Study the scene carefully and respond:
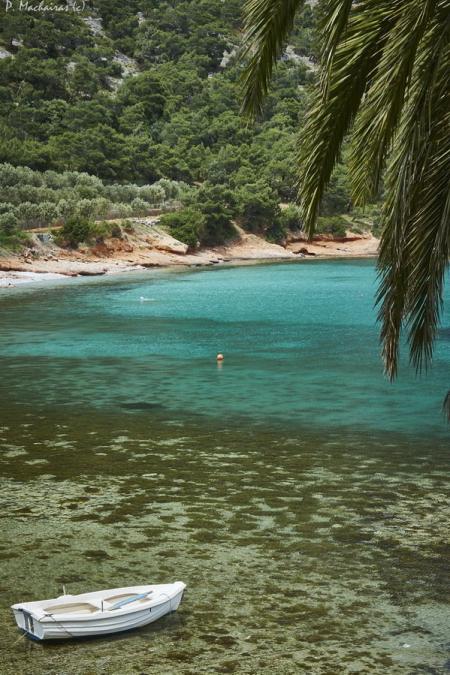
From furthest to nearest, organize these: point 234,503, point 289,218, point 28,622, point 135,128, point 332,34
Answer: point 135,128 < point 289,218 < point 234,503 < point 28,622 < point 332,34

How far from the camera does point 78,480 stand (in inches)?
777

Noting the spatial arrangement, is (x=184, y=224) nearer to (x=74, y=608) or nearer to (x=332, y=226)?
(x=332, y=226)

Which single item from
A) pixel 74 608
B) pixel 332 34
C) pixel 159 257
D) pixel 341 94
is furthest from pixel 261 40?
pixel 159 257

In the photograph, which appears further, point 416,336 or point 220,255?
point 220,255

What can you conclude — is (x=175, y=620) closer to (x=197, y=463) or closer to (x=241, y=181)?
(x=197, y=463)

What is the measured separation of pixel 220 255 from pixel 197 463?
89650 mm

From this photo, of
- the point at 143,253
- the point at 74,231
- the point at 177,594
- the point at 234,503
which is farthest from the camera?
the point at 143,253

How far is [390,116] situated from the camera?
8719 millimetres

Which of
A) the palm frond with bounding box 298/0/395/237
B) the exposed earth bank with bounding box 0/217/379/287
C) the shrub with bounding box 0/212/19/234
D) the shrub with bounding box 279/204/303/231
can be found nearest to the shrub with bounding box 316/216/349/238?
the exposed earth bank with bounding box 0/217/379/287

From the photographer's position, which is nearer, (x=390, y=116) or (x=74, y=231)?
(x=390, y=116)

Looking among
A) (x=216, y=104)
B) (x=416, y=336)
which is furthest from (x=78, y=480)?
(x=216, y=104)

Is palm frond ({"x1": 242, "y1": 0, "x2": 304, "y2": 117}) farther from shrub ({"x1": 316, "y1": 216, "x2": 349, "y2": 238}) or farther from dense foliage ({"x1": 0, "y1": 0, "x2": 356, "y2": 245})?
shrub ({"x1": 316, "y1": 216, "x2": 349, "y2": 238})

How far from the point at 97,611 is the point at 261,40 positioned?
7296mm

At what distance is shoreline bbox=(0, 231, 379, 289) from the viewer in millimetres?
78250
